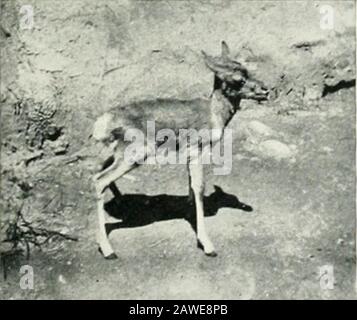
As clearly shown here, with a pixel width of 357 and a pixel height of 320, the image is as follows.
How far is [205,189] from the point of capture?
7305 mm

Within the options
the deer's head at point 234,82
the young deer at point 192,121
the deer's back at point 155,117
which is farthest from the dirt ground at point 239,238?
the deer's head at point 234,82

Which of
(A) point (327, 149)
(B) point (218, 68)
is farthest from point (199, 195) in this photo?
(A) point (327, 149)

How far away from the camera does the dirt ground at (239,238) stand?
21.3ft

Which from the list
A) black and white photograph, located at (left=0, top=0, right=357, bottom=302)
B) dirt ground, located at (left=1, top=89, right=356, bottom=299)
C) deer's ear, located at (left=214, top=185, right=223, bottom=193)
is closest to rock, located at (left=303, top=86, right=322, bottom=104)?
black and white photograph, located at (left=0, top=0, right=357, bottom=302)

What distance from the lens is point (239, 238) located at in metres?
6.80

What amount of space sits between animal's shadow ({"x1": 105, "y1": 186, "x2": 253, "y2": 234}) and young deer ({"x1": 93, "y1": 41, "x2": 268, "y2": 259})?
29cm

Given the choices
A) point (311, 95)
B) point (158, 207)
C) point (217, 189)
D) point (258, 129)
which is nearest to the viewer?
point (158, 207)

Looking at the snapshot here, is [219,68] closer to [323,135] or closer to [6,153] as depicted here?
[323,135]

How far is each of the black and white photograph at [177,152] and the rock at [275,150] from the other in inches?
0.9

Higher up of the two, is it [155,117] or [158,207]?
[155,117]

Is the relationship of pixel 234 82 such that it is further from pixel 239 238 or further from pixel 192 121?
pixel 239 238

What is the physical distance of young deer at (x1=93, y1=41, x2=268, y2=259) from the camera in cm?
664

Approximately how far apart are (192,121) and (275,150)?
4.07ft
